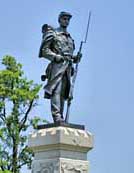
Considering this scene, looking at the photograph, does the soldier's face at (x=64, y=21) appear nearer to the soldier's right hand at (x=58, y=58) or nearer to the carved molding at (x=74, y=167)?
the soldier's right hand at (x=58, y=58)

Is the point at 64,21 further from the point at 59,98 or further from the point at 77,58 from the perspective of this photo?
the point at 59,98

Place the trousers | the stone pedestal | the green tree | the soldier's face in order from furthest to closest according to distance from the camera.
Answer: the green tree < the soldier's face < the trousers < the stone pedestal

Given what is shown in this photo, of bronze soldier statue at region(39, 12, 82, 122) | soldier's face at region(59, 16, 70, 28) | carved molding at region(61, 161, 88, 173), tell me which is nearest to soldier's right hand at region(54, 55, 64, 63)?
bronze soldier statue at region(39, 12, 82, 122)

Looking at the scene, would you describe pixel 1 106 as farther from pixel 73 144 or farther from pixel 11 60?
pixel 73 144

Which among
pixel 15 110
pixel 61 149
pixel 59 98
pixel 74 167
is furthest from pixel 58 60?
pixel 15 110

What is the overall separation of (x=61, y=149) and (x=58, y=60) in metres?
1.55

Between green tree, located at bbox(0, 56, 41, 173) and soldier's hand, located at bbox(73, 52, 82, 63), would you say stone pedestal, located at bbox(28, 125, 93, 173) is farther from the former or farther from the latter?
green tree, located at bbox(0, 56, 41, 173)

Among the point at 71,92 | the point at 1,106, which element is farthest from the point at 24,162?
the point at 71,92

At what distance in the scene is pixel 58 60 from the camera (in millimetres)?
9727

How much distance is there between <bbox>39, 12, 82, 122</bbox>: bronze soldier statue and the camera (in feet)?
31.6

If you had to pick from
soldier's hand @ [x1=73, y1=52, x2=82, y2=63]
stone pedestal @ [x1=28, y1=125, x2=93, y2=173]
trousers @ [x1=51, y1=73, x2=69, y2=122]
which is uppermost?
soldier's hand @ [x1=73, y1=52, x2=82, y2=63]

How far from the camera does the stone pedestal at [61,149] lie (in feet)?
29.8

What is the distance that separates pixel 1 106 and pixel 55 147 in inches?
680

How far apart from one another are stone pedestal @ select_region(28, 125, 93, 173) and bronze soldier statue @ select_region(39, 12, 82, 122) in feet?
1.37
